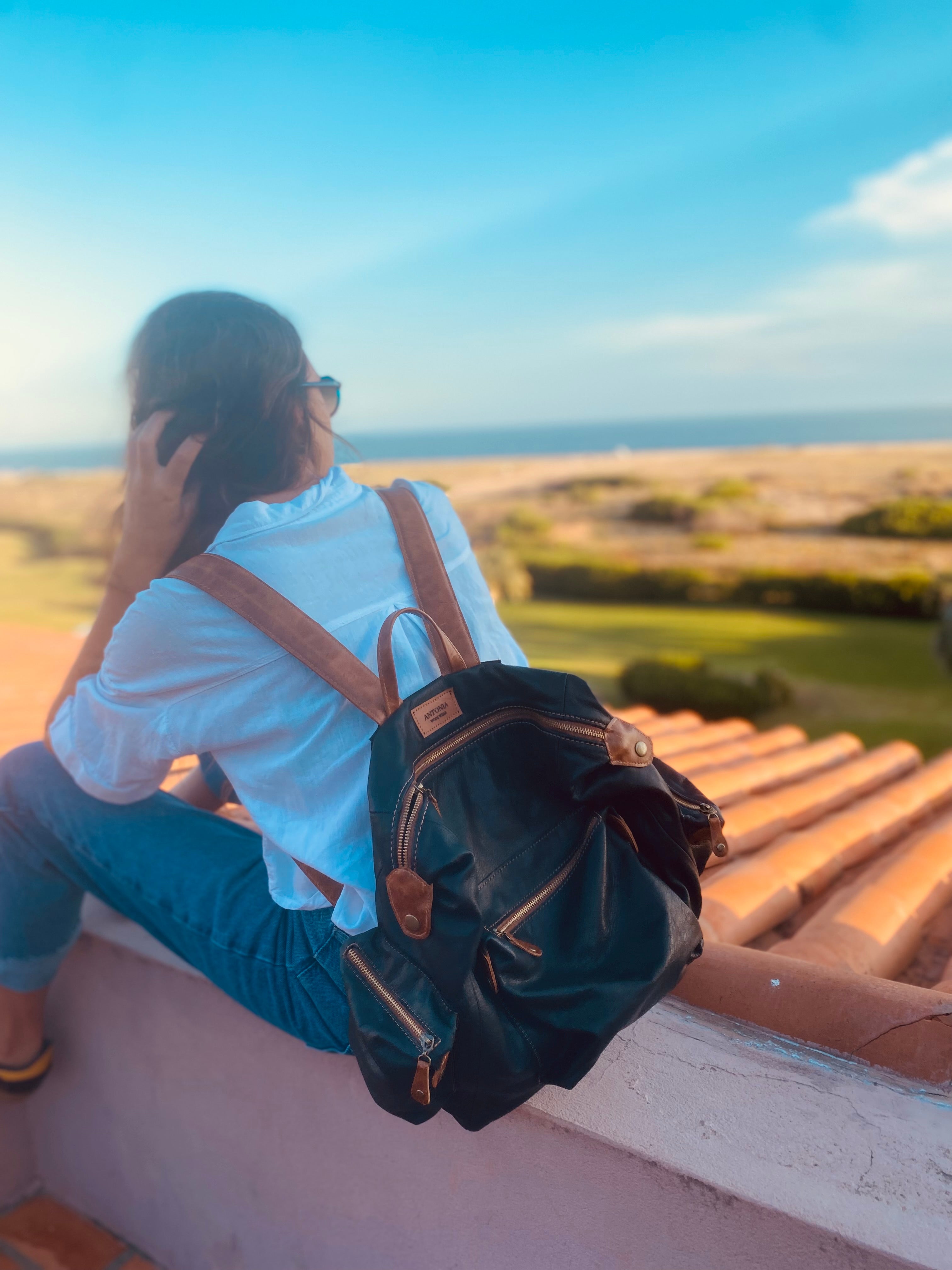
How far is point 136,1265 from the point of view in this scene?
187cm

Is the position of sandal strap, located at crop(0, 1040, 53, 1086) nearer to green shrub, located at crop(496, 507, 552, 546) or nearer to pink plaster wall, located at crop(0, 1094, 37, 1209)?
pink plaster wall, located at crop(0, 1094, 37, 1209)

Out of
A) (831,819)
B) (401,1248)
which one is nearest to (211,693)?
(401,1248)

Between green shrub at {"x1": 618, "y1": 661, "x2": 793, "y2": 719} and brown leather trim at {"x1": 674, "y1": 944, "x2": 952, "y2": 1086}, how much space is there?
28.3 feet

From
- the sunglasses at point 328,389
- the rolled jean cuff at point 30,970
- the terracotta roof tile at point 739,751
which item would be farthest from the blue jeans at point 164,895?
the terracotta roof tile at point 739,751

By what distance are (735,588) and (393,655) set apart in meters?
18.5

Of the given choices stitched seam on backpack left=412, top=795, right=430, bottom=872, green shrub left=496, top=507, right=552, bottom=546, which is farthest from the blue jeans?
green shrub left=496, top=507, right=552, bottom=546

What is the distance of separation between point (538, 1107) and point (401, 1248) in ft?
1.56

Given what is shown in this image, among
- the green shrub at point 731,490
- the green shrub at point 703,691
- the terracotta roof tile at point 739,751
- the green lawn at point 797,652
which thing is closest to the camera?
the terracotta roof tile at point 739,751

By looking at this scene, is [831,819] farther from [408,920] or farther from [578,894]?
[408,920]

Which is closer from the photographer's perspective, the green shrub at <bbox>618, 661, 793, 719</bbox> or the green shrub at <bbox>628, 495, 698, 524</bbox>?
the green shrub at <bbox>618, 661, 793, 719</bbox>

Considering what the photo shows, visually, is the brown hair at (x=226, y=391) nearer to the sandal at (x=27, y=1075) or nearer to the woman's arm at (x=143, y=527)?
the woman's arm at (x=143, y=527)

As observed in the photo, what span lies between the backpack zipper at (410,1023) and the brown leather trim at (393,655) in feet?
1.01

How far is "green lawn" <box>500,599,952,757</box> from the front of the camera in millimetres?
9961

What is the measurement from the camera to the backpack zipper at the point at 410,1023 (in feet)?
3.31
